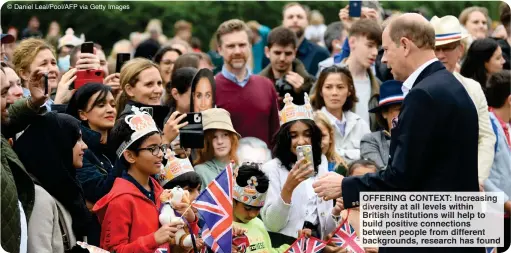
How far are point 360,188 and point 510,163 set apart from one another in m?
3.59

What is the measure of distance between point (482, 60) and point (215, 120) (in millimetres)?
4451

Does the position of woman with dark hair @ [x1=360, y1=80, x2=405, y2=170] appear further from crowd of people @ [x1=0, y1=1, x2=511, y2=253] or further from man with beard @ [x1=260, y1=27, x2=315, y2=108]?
man with beard @ [x1=260, y1=27, x2=315, y2=108]

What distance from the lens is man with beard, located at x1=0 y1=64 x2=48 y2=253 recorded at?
24.9 feet

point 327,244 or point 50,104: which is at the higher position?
point 50,104

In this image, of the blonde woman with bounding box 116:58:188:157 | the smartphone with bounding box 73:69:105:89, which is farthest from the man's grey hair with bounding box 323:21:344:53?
the smartphone with bounding box 73:69:105:89

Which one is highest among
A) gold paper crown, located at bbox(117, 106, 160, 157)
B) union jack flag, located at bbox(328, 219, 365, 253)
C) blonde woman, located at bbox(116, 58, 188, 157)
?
blonde woman, located at bbox(116, 58, 188, 157)

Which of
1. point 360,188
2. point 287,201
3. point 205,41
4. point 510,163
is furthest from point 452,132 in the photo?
point 205,41

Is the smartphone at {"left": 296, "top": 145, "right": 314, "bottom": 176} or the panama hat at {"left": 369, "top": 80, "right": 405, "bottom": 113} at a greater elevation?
the panama hat at {"left": 369, "top": 80, "right": 405, "bottom": 113}

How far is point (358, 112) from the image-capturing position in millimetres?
12148

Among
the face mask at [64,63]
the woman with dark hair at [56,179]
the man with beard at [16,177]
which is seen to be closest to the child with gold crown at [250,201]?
the woman with dark hair at [56,179]

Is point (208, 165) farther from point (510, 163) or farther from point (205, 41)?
point (205, 41)

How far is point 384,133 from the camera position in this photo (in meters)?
10.9

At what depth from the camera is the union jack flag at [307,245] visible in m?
9.24

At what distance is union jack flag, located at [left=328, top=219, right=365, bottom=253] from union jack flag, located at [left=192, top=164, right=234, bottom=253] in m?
1.17
